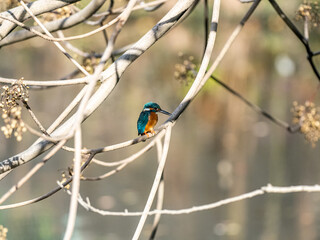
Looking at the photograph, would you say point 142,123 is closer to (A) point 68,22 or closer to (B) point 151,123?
(B) point 151,123

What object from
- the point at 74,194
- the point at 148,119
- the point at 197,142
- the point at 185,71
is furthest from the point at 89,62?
the point at 197,142

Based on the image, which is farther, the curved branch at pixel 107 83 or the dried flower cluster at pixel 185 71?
the dried flower cluster at pixel 185 71

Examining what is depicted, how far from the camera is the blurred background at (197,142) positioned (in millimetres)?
6340

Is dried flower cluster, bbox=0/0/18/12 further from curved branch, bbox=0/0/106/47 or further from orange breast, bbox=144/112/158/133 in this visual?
orange breast, bbox=144/112/158/133

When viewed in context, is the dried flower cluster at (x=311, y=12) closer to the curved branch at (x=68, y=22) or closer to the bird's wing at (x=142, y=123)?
the bird's wing at (x=142, y=123)

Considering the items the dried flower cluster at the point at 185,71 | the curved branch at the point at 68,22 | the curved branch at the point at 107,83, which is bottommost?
the curved branch at the point at 107,83

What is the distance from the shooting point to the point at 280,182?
7.23m

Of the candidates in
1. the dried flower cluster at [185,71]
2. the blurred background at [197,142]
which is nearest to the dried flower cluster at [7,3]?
the dried flower cluster at [185,71]

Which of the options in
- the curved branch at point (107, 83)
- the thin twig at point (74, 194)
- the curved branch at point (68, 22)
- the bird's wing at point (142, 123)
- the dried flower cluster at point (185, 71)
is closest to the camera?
the thin twig at point (74, 194)

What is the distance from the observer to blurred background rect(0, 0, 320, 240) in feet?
20.8

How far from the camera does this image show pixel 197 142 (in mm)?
9031

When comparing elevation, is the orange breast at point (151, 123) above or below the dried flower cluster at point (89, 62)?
below

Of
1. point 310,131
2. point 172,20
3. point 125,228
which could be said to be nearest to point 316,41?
point 125,228

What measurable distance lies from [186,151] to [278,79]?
3286 millimetres
